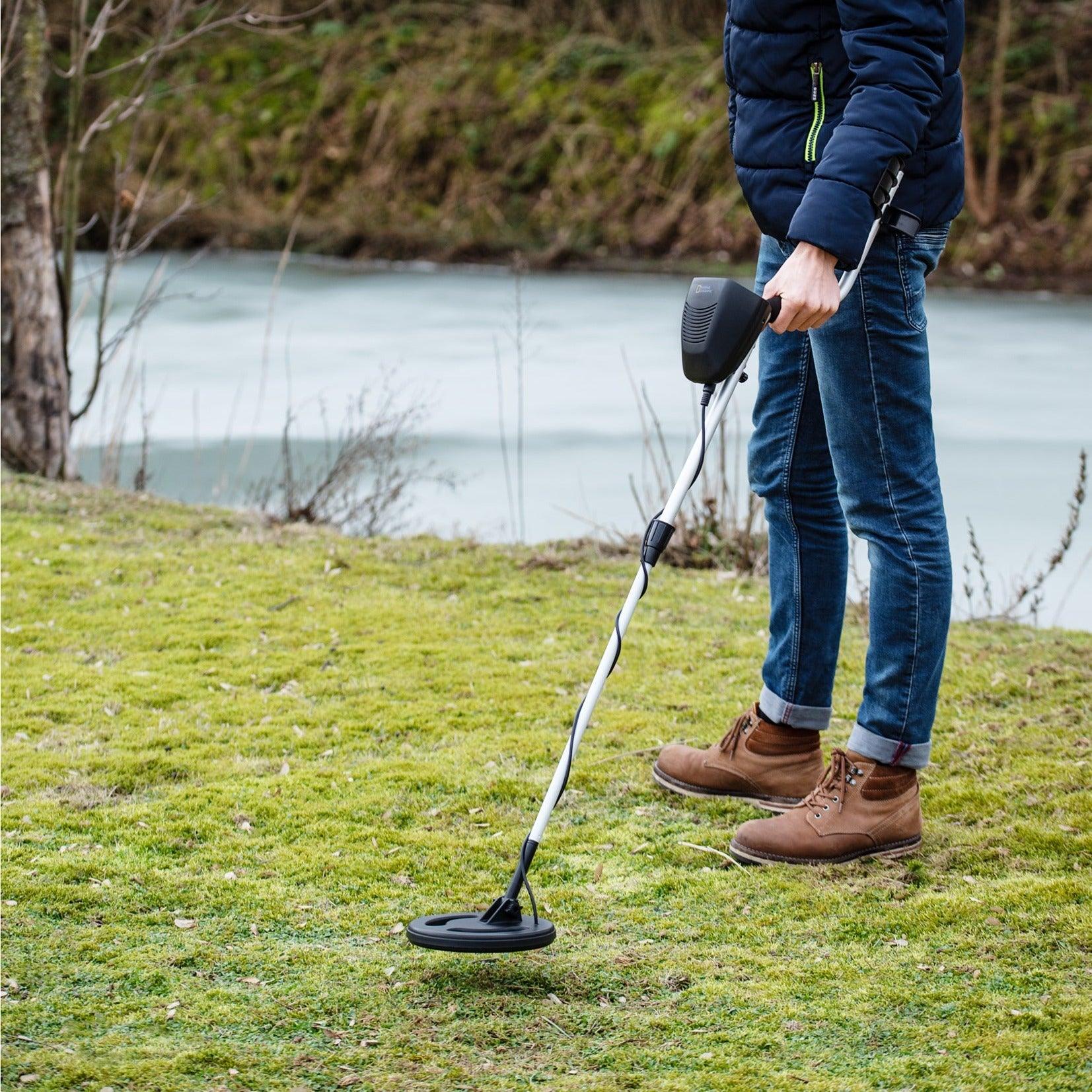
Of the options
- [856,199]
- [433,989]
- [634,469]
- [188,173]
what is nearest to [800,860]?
[433,989]

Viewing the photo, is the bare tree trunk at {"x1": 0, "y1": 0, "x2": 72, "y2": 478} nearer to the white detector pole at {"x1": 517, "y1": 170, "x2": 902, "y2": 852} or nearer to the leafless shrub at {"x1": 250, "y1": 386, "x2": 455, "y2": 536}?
the leafless shrub at {"x1": 250, "y1": 386, "x2": 455, "y2": 536}

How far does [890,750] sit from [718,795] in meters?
0.40

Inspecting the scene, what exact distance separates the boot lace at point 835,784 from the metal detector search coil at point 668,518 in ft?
1.48

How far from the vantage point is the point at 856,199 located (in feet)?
6.39

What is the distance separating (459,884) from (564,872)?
16cm

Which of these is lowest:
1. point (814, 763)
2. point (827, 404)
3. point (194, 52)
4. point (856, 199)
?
point (814, 763)

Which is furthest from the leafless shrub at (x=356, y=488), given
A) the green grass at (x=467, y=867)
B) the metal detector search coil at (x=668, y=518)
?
the metal detector search coil at (x=668, y=518)

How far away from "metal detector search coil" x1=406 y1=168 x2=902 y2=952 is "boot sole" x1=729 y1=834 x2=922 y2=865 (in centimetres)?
38

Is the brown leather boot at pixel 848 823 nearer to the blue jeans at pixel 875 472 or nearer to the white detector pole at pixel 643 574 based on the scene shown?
the blue jeans at pixel 875 472

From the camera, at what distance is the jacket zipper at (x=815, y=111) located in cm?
207

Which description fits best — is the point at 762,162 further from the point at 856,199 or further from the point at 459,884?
the point at 459,884

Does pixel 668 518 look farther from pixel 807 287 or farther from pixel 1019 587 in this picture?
pixel 1019 587

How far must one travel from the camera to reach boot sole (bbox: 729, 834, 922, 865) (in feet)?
7.27

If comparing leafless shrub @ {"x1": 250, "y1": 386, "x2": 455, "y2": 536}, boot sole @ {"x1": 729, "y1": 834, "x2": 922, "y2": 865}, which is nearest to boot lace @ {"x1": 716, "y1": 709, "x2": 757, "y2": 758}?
boot sole @ {"x1": 729, "y1": 834, "x2": 922, "y2": 865}
